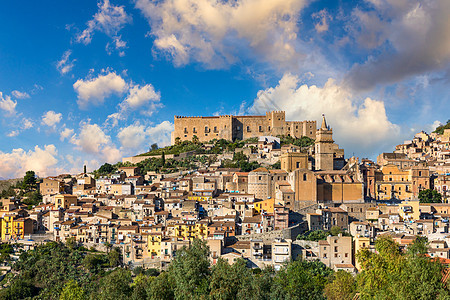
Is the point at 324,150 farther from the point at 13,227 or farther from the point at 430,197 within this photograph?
the point at 13,227

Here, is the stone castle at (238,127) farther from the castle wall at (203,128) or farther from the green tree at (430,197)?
the green tree at (430,197)

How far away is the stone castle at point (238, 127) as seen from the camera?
7819 cm

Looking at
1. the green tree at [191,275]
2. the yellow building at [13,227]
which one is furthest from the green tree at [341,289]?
the yellow building at [13,227]

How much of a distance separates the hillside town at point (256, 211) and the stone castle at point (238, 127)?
13307 mm

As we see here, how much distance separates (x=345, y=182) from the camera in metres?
49.9

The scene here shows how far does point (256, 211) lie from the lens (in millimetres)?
48844

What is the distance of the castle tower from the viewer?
57.1 metres

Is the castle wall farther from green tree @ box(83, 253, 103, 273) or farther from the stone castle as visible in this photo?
green tree @ box(83, 253, 103, 273)

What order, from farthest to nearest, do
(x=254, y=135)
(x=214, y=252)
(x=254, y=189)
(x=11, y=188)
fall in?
(x=254, y=135), (x=11, y=188), (x=254, y=189), (x=214, y=252)

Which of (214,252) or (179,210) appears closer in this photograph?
(214,252)

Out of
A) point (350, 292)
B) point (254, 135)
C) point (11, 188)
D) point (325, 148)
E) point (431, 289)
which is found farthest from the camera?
point (254, 135)

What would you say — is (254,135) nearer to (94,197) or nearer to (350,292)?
(94,197)

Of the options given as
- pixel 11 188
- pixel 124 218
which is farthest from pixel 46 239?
pixel 11 188

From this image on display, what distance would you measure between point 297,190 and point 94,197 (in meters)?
25.8
